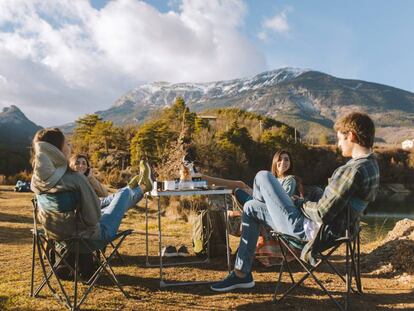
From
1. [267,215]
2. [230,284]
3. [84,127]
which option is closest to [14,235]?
[230,284]

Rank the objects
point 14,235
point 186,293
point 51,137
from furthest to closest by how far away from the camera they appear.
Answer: point 14,235 → point 186,293 → point 51,137

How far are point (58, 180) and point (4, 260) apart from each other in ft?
6.67

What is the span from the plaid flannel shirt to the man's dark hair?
0.10 metres

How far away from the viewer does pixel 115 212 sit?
119 inches

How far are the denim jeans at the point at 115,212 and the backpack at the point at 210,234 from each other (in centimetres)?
103

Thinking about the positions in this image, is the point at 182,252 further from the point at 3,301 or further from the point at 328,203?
the point at 328,203

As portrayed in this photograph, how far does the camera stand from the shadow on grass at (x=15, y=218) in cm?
707

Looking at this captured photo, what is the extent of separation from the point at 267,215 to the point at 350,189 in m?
0.70

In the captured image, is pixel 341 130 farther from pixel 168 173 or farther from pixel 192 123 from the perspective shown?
pixel 192 123

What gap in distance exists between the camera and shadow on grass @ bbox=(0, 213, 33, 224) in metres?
7.07

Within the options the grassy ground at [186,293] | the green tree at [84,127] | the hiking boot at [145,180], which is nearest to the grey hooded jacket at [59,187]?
the grassy ground at [186,293]

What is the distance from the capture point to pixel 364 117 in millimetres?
2531

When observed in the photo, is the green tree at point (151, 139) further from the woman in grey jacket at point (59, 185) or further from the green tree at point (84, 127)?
the woman in grey jacket at point (59, 185)

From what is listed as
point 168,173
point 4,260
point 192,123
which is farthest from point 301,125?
point 4,260
